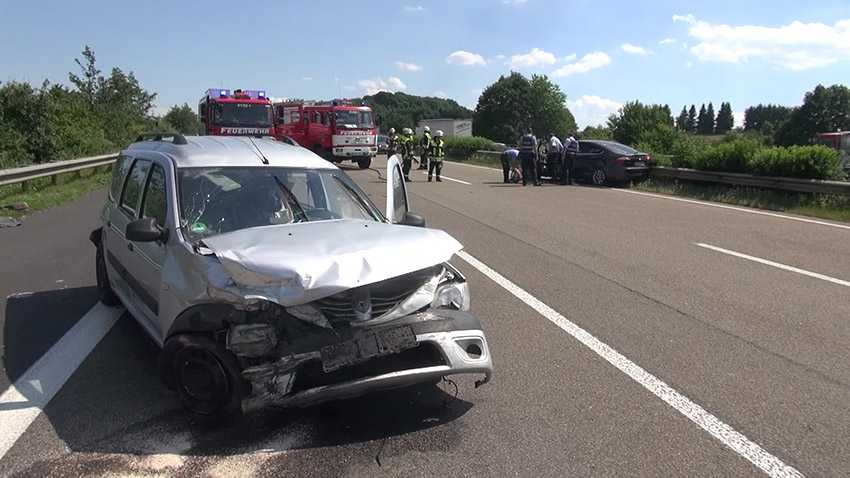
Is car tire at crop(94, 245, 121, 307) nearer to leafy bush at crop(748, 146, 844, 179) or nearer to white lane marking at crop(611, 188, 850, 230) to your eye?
white lane marking at crop(611, 188, 850, 230)

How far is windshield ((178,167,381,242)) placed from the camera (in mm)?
4664

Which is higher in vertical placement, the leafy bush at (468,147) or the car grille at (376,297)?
the car grille at (376,297)

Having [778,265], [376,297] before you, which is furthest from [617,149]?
[376,297]

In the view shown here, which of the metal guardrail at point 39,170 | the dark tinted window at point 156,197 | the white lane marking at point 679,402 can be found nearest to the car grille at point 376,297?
the dark tinted window at point 156,197

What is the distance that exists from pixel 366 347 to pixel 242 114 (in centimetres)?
2515

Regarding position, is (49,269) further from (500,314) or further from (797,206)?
(797,206)

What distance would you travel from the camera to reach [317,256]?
12.6 feet

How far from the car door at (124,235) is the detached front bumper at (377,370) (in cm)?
208

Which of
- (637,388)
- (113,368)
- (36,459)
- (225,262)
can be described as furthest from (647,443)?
(113,368)

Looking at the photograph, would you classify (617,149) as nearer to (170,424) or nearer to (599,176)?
(599,176)

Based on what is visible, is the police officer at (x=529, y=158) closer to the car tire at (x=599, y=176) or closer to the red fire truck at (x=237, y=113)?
the car tire at (x=599, y=176)

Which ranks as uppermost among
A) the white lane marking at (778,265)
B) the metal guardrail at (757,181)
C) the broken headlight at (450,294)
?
the broken headlight at (450,294)

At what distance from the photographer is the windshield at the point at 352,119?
29875 millimetres

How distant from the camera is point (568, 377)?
186 inches
